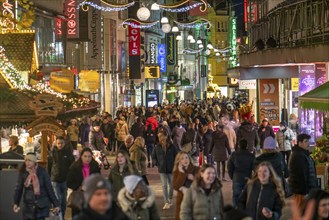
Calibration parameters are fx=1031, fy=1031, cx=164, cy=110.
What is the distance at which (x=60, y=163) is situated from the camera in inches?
725

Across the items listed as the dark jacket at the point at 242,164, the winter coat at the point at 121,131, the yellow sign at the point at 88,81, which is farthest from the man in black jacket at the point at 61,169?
the yellow sign at the point at 88,81

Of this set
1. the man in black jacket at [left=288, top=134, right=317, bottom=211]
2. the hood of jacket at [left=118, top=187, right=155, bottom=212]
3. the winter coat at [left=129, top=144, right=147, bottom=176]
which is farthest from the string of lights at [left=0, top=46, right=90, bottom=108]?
the hood of jacket at [left=118, top=187, right=155, bottom=212]

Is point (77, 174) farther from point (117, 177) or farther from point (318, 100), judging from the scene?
point (318, 100)

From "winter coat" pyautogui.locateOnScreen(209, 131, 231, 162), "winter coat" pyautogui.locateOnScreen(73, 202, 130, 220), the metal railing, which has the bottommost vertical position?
"winter coat" pyautogui.locateOnScreen(209, 131, 231, 162)

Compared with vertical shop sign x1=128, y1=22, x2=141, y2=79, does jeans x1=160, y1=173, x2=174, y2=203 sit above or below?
below

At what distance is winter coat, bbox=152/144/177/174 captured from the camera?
20.6m

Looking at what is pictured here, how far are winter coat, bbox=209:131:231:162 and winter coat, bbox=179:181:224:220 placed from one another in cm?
1395

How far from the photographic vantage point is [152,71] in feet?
266

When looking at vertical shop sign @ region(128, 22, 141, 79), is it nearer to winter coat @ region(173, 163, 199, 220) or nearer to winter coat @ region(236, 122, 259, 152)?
winter coat @ region(236, 122, 259, 152)

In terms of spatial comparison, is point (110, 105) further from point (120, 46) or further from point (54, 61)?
point (54, 61)

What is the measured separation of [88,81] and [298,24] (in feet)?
69.4

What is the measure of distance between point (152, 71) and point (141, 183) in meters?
70.5

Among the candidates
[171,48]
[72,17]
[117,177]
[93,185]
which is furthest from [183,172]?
[171,48]

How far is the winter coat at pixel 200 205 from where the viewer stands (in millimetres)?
11867
